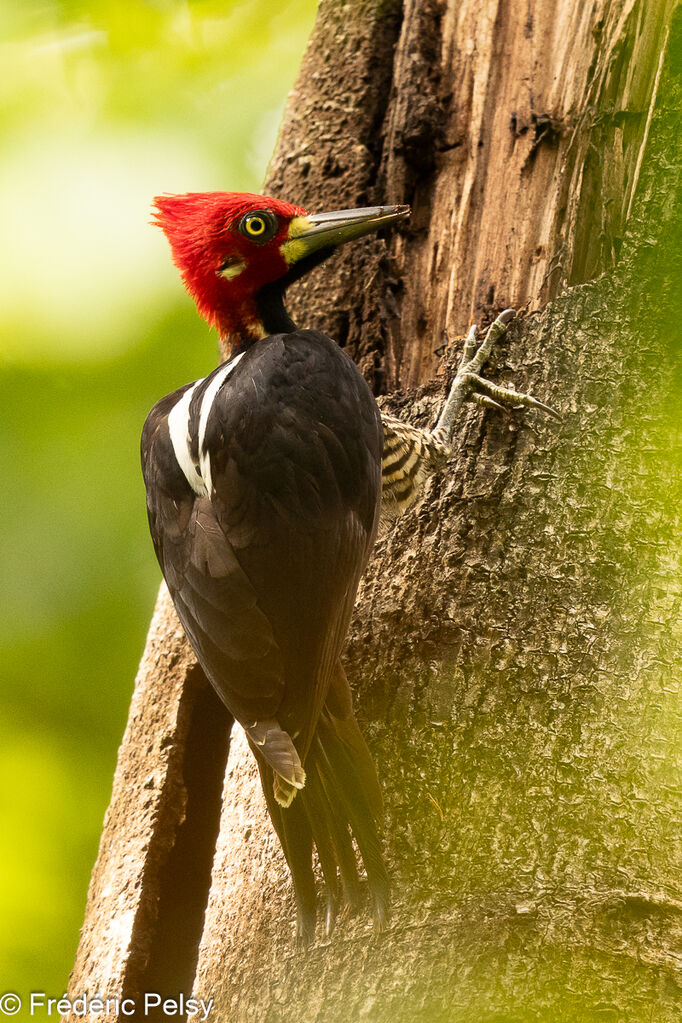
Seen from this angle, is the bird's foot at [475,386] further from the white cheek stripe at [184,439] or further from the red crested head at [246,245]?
the white cheek stripe at [184,439]

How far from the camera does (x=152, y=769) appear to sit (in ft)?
8.85

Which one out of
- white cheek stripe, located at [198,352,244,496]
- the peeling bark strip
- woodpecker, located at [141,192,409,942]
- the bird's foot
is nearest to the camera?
the peeling bark strip

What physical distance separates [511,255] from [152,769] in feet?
5.38

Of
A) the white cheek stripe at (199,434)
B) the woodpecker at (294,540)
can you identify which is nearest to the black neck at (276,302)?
the woodpecker at (294,540)

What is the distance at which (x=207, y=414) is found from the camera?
2328 mm

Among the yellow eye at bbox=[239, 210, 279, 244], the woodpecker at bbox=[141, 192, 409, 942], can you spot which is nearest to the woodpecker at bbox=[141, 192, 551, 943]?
the woodpecker at bbox=[141, 192, 409, 942]

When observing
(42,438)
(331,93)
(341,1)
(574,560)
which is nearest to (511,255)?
(574,560)

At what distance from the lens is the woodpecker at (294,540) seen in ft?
6.66

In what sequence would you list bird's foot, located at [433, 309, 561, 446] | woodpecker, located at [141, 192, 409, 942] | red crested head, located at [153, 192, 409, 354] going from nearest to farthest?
woodpecker, located at [141, 192, 409, 942]
bird's foot, located at [433, 309, 561, 446]
red crested head, located at [153, 192, 409, 354]

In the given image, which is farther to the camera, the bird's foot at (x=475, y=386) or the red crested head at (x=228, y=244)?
the red crested head at (x=228, y=244)

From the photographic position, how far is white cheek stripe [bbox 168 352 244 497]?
227 cm

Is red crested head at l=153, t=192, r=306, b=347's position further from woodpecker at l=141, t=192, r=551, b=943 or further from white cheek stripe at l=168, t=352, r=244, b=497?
white cheek stripe at l=168, t=352, r=244, b=497

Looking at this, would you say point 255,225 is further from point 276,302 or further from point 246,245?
point 276,302

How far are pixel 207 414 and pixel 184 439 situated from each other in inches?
4.0
